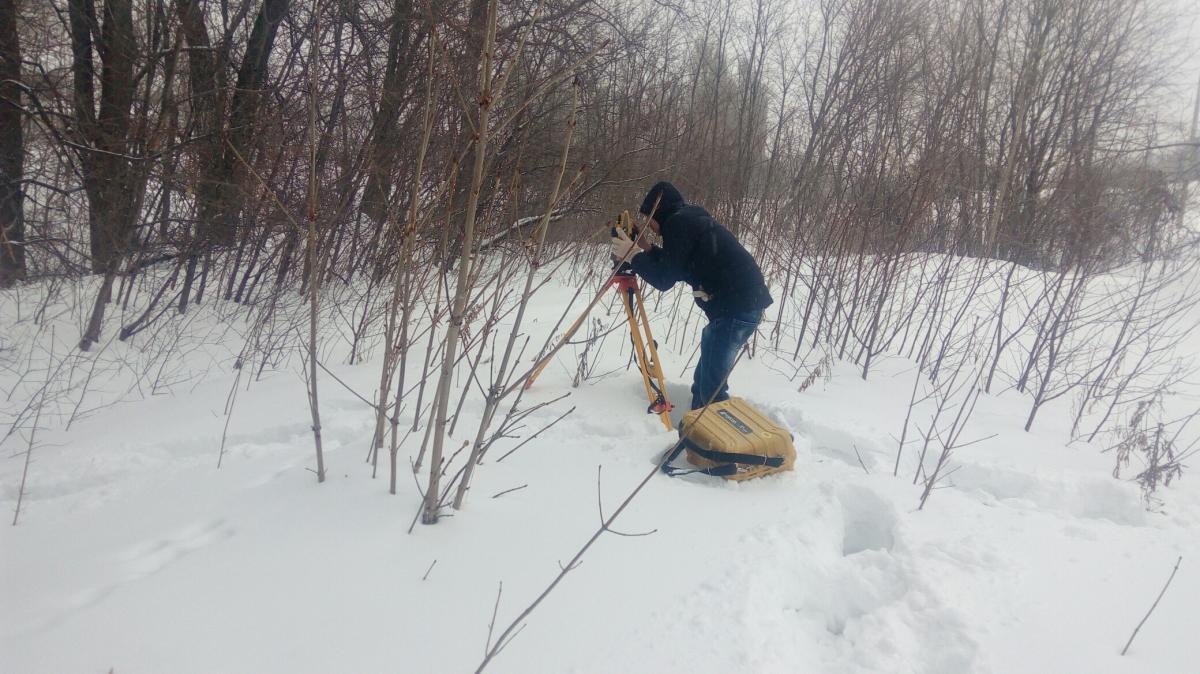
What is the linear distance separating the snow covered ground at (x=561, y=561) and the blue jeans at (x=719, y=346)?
712 millimetres

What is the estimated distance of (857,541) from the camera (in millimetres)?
2582

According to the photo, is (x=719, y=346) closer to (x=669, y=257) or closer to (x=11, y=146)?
(x=669, y=257)

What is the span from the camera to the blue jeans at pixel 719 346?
3.79 metres

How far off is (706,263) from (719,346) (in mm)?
557

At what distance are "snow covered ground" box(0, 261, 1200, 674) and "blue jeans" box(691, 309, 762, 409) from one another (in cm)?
71

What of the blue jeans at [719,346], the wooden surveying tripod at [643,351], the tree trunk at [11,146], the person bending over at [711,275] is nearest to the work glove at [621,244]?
the wooden surveying tripod at [643,351]

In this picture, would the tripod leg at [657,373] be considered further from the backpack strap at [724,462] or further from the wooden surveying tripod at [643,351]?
the backpack strap at [724,462]

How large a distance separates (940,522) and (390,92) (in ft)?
18.1

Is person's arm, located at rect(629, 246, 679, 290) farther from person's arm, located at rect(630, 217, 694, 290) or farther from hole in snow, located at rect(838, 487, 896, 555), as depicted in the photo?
hole in snow, located at rect(838, 487, 896, 555)

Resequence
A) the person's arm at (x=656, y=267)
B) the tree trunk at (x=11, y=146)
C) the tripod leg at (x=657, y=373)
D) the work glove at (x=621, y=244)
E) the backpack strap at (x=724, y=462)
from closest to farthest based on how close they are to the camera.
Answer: the backpack strap at (x=724, y=462)
the work glove at (x=621, y=244)
the tripod leg at (x=657, y=373)
the person's arm at (x=656, y=267)
the tree trunk at (x=11, y=146)

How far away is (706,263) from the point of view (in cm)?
380

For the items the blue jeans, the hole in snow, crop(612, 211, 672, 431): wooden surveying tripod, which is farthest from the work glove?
the hole in snow

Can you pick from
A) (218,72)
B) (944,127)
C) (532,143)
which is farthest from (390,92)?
(944,127)

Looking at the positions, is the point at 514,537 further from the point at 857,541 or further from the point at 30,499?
the point at 30,499
